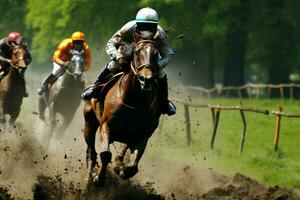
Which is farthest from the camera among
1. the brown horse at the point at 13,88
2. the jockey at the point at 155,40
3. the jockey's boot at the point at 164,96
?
the brown horse at the point at 13,88

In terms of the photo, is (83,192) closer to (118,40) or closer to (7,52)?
(118,40)

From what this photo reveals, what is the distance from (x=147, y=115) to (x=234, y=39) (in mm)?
36987

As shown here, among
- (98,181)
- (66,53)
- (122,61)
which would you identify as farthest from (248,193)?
(66,53)

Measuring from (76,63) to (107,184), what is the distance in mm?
5970

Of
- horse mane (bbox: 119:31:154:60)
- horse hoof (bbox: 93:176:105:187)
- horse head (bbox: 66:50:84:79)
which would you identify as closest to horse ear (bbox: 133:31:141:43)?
horse mane (bbox: 119:31:154:60)

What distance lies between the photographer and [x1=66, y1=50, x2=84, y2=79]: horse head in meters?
17.0

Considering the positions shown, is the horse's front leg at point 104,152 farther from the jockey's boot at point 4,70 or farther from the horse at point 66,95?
the jockey's boot at point 4,70

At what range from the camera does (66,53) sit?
17.6 metres

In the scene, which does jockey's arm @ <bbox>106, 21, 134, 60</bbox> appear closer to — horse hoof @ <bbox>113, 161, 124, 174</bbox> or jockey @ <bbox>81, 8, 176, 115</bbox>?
jockey @ <bbox>81, 8, 176, 115</bbox>

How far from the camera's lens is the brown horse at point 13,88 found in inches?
669

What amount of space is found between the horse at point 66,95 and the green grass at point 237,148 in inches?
84.6

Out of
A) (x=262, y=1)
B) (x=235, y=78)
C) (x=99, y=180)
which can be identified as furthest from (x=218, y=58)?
(x=99, y=180)

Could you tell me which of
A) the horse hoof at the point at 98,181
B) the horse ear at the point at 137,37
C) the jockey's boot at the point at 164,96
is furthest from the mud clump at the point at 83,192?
the horse ear at the point at 137,37

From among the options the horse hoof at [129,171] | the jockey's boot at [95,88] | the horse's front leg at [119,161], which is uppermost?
the jockey's boot at [95,88]
